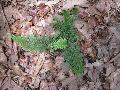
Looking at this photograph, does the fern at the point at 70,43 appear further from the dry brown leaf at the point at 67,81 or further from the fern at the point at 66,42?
the dry brown leaf at the point at 67,81

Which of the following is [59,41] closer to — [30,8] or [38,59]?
[38,59]

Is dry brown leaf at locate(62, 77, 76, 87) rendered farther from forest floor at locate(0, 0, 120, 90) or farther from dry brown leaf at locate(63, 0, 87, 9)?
dry brown leaf at locate(63, 0, 87, 9)

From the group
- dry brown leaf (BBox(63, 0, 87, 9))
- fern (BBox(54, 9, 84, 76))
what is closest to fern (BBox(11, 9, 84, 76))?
fern (BBox(54, 9, 84, 76))

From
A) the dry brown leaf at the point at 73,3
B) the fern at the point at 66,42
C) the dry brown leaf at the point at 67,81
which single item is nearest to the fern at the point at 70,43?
the fern at the point at 66,42

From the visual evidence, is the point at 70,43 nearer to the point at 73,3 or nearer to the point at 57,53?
the point at 57,53

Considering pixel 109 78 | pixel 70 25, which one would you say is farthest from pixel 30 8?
pixel 109 78

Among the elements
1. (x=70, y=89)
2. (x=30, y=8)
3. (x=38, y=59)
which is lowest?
(x=70, y=89)

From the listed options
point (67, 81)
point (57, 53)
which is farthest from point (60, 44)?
point (67, 81)

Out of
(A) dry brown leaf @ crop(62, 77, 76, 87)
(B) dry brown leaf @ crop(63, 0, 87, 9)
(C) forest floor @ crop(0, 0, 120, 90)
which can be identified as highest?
(B) dry brown leaf @ crop(63, 0, 87, 9)
